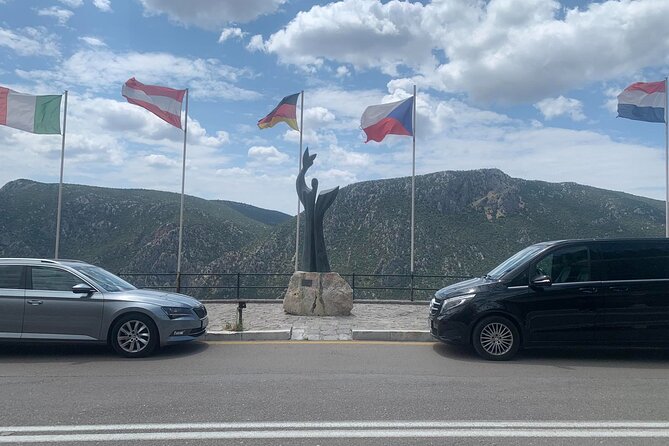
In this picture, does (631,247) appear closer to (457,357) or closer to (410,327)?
(457,357)

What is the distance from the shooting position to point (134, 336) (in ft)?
26.9

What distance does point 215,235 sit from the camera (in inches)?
2331

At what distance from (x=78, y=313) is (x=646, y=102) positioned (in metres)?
17.5

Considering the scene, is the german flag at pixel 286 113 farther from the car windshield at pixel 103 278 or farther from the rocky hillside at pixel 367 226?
the rocky hillside at pixel 367 226

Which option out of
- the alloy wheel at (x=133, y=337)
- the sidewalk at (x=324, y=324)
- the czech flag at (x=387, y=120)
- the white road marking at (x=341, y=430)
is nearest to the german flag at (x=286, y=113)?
the czech flag at (x=387, y=120)

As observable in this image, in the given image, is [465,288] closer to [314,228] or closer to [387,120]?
[314,228]

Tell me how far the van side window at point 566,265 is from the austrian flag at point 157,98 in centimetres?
1268

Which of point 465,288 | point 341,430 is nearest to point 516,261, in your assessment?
point 465,288

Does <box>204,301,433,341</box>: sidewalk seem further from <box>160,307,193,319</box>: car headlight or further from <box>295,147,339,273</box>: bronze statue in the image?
<box>295,147,339,273</box>: bronze statue

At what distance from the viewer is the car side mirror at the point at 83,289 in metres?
8.18

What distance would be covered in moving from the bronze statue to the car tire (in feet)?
17.9

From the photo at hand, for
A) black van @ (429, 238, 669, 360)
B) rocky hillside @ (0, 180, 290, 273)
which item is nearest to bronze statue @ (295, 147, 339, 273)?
black van @ (429, 238, 669, 360)

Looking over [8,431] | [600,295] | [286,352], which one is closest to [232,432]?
[8,431]

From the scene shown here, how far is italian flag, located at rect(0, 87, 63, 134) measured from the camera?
1562 cm
